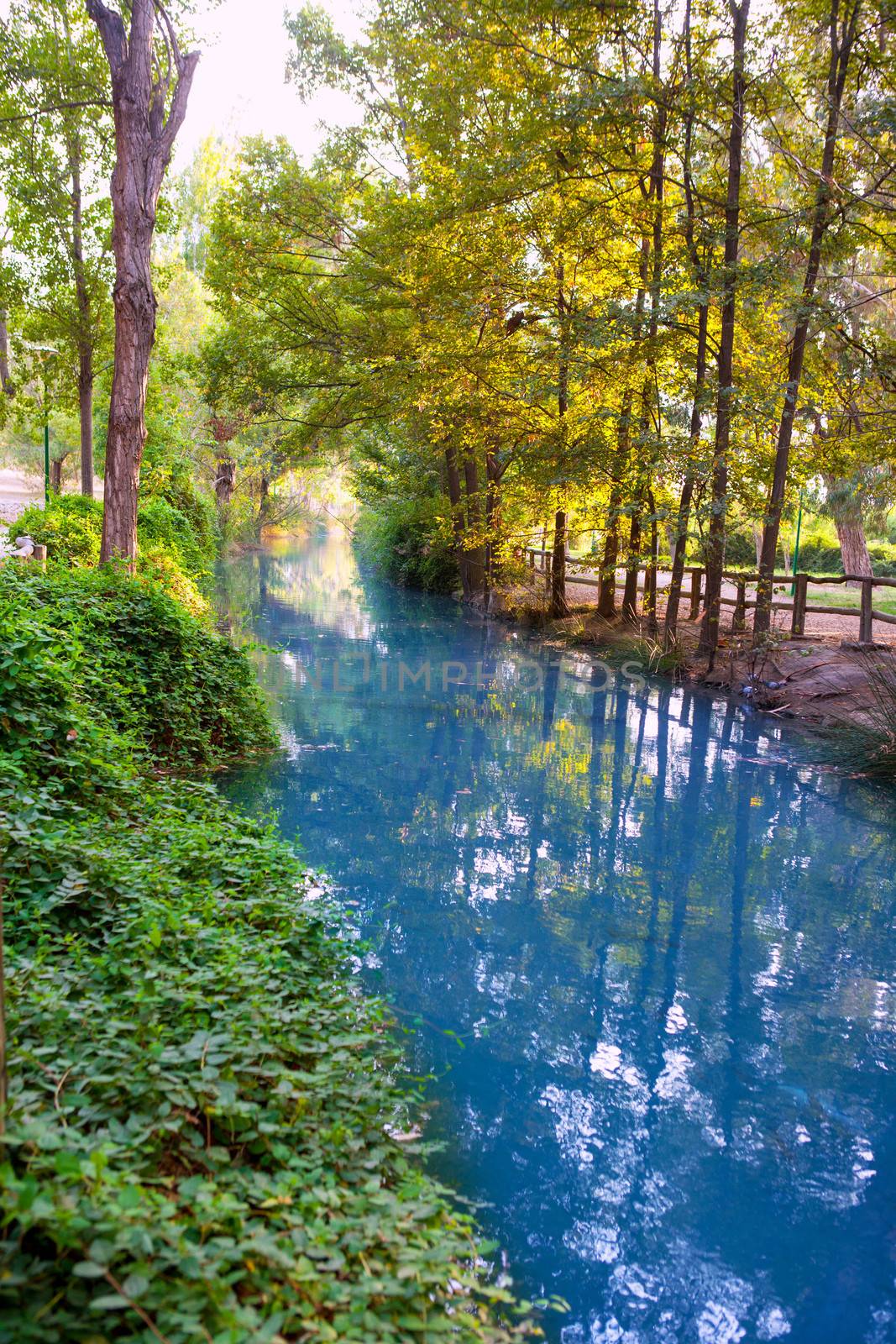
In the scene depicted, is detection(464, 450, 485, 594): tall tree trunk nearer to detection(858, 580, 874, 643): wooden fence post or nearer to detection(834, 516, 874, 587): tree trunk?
detection(834, 516, 874, 587): tree trunk

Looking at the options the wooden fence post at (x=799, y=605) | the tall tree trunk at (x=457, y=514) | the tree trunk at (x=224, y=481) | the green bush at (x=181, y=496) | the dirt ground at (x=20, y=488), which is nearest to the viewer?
the wooden fence post at (x=799, y=605)

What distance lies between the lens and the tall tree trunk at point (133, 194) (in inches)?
392

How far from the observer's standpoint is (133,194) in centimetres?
1001

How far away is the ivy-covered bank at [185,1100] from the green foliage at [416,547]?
64.1 ft

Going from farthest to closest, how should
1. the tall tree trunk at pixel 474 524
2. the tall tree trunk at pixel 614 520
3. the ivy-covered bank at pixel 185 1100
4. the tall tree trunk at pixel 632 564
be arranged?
the tall tree trunk at pixel 474 524, the tall tree trunk at pixel 632 564, the tall tree trunk at pixel 614 520, the ivy-covered bank at pixel 185 1100

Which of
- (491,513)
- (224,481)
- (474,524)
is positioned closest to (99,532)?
(491,513)

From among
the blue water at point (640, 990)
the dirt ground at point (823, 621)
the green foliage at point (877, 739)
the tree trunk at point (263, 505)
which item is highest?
the tree trunk at point (263, 505)

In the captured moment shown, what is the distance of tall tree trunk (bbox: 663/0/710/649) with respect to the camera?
12.5 meters

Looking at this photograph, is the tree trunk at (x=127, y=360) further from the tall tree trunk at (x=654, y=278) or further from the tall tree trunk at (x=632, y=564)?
the tall tree trunk at (x=632, y=564)

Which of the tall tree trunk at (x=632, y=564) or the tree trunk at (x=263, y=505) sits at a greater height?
the tree trunk at (x=263, y=505)

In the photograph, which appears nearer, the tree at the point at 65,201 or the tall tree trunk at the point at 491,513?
the tree at the point at 65,201

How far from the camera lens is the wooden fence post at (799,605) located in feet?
49.3

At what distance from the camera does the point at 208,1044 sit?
3146mm

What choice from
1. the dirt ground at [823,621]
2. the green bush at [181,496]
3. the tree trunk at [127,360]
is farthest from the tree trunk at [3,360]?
the dirt ground at [823,621]
